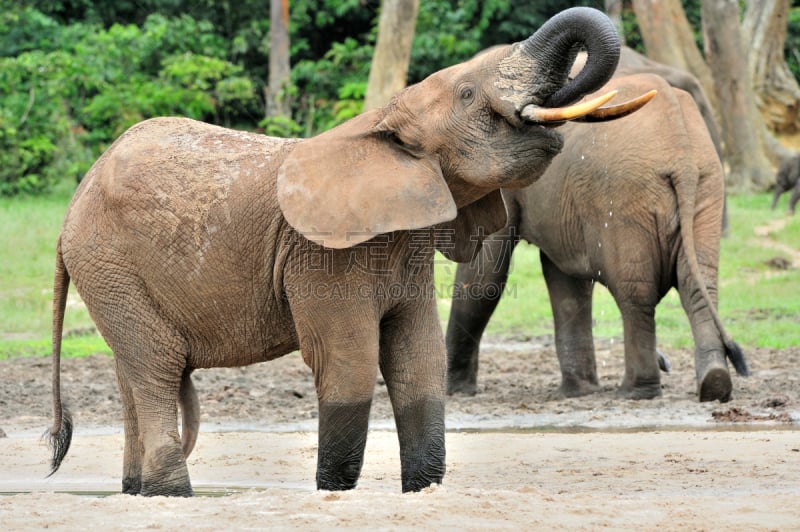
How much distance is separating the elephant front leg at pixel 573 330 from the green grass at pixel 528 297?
4.44ft

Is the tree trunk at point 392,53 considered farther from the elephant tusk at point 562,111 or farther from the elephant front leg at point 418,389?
the elephant tusk at point 562,111

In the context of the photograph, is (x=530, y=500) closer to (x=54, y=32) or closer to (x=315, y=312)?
(x=315, y=312)

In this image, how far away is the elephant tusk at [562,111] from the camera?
17.2 feet

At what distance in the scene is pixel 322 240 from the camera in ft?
18.3

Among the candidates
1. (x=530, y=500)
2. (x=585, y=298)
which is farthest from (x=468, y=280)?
(x=530, y=500)

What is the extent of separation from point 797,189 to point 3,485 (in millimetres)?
15760

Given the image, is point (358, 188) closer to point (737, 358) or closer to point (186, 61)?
point (737, 358)

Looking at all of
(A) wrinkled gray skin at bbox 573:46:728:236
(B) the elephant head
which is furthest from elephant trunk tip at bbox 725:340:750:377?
(B) the elephant head

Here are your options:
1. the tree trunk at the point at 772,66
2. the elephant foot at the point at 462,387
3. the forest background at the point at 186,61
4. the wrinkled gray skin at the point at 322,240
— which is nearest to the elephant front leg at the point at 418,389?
the wrinkled gray skin at the point at 322,240

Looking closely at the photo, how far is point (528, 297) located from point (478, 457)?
7.88 meters

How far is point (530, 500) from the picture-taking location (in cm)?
539

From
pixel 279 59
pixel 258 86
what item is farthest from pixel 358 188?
pixel 258 86

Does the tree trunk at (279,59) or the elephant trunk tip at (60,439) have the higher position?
the tree trunk at (279,59)

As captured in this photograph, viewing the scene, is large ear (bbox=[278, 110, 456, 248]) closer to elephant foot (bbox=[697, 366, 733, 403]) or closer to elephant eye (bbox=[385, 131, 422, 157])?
elephant eye (bbox=[385, 131, 422, 157])
